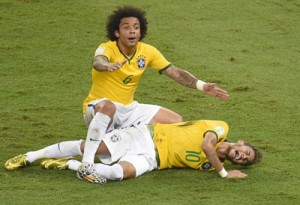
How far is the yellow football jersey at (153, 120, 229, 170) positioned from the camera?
30.9ft

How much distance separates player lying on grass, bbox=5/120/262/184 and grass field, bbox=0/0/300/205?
13 centimetres

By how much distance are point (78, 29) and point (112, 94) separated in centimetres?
516

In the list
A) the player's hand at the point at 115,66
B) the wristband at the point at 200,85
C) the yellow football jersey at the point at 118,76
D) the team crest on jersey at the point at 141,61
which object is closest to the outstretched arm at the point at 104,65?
the player's hand at the point at 115,66

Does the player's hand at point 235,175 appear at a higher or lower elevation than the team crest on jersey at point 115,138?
lower

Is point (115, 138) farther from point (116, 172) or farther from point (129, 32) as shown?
point (129, 32)

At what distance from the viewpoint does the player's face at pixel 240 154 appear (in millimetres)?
9406

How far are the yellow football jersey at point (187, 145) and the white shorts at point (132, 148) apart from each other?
0.09 m

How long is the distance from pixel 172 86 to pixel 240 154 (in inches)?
139

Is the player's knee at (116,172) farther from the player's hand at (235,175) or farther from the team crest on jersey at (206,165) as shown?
the player's hand at (235,175)

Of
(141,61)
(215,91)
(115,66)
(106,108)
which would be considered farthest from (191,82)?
(115,66)

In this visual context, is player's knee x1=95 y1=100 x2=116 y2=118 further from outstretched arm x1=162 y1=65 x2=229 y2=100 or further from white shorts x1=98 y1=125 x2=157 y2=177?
outstretched arm x1=162 y1=65 x2=229 y2=100

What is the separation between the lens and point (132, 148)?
949 cm

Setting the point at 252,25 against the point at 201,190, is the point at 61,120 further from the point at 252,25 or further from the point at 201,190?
the point at 252,25

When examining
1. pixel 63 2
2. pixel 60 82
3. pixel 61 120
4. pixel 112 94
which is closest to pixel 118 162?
pixel 112 94
